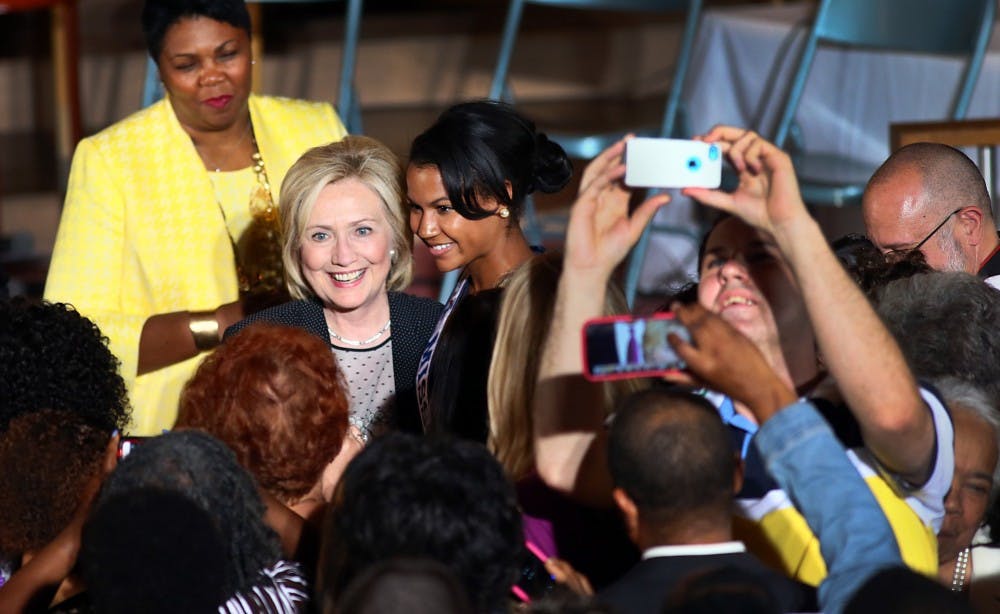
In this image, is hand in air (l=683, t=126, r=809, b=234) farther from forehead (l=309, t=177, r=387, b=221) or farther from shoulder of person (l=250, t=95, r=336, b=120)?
shoulder of person (l=250, t=95, r=336, b=120)

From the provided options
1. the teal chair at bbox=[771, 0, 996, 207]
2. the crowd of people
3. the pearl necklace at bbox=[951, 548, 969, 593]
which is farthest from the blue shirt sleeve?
the teal chair at bbox=[771, 0, 996, 207]

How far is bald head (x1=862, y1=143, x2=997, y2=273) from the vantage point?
2.71m

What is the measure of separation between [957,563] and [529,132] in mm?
1084

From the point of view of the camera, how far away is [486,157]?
8.22ft

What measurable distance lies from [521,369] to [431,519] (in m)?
0.48

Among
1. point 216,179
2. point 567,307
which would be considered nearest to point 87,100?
point 216,179

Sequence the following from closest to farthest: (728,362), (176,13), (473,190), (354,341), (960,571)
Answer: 1. (728,362)
2. (960,571)
3. (473,190)
4. (354,341)
5. (176,13)

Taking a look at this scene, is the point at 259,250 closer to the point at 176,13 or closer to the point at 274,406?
the point at 176,13

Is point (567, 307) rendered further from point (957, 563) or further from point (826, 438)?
point (957, 563)

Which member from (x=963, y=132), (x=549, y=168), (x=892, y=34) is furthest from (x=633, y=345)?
A: (x=892, y=34)

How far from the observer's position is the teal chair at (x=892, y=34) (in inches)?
157

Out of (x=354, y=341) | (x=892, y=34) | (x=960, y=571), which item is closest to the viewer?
(x=960, y=571)

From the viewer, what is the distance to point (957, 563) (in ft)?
6.44

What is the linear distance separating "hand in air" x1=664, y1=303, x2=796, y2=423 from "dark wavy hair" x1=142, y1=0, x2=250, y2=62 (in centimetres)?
164
